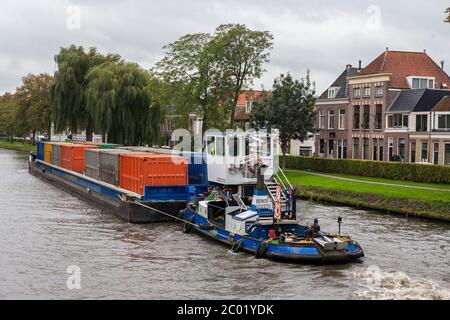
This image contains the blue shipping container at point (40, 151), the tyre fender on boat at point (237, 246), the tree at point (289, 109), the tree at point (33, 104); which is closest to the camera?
the tyre fender on boat at point (237, 246)

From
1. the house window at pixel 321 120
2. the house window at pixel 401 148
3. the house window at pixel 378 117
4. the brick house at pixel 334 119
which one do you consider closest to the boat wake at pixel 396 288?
the house window at pixel 401 148

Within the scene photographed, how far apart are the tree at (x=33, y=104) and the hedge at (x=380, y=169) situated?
58.2 metres

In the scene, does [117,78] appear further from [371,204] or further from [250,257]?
[250,257]

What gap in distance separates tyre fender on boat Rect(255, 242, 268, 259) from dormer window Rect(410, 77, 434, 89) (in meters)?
44.8

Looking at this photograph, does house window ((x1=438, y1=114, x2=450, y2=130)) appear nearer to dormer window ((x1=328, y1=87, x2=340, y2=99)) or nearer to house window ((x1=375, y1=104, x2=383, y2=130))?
house window ((x1=375, y1=104, x2=383, y2=130))

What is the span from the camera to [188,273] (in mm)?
22281

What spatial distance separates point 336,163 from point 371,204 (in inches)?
648

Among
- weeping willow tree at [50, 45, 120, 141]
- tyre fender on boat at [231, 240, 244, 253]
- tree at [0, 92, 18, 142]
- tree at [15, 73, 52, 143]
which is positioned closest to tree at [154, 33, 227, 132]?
weeping willow tree at [50, 45, 120, 141]

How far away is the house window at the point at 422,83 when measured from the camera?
211 ft

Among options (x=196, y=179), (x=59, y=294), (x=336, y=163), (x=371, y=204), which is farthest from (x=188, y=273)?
(x=336, y=163)

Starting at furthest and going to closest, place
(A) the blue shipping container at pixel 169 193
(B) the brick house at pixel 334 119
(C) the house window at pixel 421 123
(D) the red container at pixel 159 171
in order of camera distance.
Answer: (B) the brick house at pixel 334 119, (C) the house window at pixel 421 123, (D) the red container at pixel 159 171, (A) the blue shipping container at pixel 169 193

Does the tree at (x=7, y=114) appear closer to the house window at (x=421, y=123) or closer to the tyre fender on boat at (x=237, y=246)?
the house window at (x=421, y=123)

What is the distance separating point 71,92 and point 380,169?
114 ft

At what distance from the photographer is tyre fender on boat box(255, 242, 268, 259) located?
23422 millimetres
